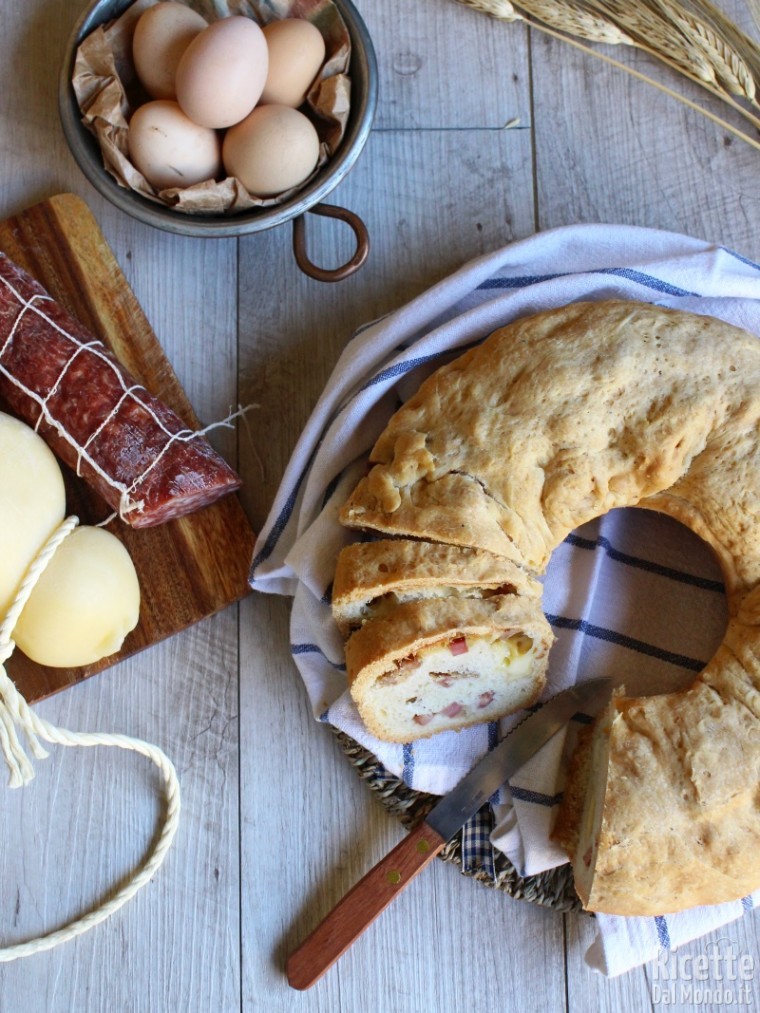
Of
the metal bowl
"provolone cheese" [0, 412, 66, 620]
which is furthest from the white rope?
the metal bowl

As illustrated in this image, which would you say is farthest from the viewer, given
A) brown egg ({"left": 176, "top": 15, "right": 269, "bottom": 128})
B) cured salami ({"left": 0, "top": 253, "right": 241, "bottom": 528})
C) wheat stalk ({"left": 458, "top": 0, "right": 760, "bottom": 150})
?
wheat stalk ({"left": 458, "top": 0, "right": 760, "bottom": 150})

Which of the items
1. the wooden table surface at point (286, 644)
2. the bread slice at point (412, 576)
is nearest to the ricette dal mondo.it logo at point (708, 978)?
the wooden table surface at point (286, 644)

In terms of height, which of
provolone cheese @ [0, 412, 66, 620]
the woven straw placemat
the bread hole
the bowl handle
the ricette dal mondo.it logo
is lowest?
the ricette dal mondo.it logo

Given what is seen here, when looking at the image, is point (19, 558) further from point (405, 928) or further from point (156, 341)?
point (405, 928)

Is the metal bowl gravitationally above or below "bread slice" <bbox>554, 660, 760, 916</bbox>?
above

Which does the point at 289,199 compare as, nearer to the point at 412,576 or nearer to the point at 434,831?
the point at 412,576

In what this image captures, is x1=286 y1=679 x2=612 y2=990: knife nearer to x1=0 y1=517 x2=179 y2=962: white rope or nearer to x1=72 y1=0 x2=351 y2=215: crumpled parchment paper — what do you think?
x1=0 y1=517 x2=179 y2=962: white rope

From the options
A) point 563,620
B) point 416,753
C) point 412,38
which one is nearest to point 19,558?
point 416,753
